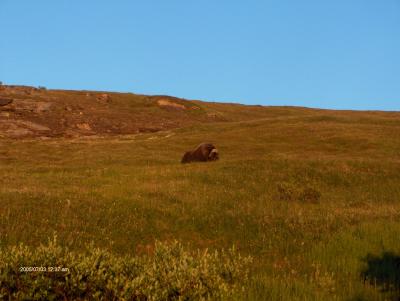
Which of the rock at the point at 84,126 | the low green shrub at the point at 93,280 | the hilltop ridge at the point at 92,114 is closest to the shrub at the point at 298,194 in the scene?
the low green shrub at the point at 93,280

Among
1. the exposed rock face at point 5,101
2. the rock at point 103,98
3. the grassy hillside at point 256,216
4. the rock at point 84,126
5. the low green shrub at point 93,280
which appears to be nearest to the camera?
the low green shrub at point 93,280

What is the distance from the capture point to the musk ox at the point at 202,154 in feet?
119

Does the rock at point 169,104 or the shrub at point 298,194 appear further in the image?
the rock at point 169,104

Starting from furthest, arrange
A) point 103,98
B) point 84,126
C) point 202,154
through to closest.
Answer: point 103,98, point 84,126, point 202,154

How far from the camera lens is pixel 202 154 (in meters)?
36.2

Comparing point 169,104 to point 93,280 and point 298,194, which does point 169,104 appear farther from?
point 93,280

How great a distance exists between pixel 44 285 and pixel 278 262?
6.24 metres

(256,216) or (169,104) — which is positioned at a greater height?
(169,104)

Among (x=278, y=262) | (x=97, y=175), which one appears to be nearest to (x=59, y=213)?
(x=278, y=262)

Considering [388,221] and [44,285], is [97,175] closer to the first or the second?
[388,221]

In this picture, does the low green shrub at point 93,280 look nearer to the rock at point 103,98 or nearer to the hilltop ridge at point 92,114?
the hilltop ridge at point 92,114
